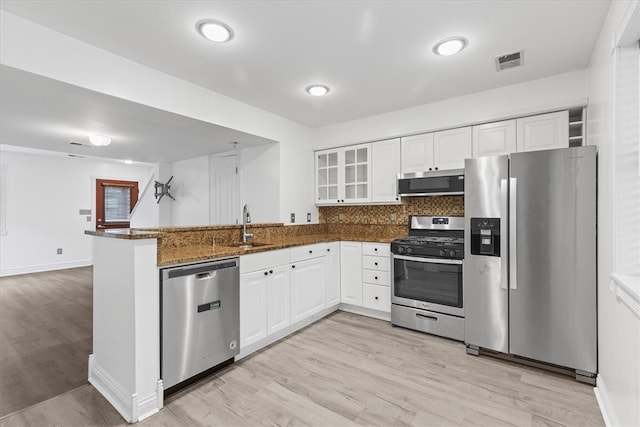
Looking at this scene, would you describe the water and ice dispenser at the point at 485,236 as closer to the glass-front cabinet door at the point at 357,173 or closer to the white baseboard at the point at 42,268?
the glass-front cabinet door at the point at 357,173

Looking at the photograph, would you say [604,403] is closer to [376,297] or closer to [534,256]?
[534,256]

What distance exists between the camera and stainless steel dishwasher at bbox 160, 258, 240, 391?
206 centimetres

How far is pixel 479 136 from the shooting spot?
3170 millimetres

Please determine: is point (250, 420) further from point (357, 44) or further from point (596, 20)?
point (596, 20)

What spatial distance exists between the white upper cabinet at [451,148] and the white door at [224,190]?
9.08ft

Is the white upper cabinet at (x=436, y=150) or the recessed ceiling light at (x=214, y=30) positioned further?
the white upper cabinet at (x=436, y=150)

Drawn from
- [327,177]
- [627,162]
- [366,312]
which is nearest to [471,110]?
[627,162]

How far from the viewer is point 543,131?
9.32ft

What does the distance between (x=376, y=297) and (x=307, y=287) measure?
83 centimetres

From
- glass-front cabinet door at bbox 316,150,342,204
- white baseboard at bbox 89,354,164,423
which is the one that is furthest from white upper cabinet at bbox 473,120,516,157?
white baseboard at bbox 89,354,164,423

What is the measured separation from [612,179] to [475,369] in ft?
5.45

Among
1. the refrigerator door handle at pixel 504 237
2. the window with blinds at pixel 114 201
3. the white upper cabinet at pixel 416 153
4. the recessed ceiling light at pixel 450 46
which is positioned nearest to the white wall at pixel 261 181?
the white upper cabinet at pixel 416 153

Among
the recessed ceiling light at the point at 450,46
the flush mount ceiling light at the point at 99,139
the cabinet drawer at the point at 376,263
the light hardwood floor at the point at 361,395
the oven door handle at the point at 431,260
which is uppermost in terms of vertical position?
the recessed ceiling light at the point at 450,46

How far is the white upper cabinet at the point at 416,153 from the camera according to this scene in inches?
137
